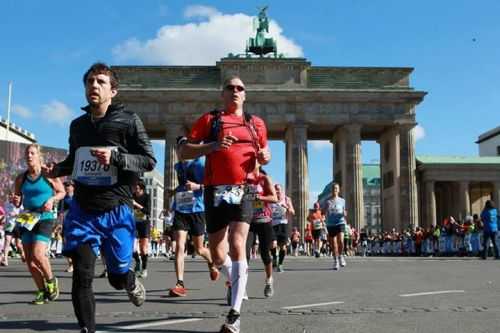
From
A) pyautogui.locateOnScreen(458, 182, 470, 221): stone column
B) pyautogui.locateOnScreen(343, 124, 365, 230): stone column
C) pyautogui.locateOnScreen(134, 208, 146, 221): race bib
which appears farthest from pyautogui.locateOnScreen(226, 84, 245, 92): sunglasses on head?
pyautogui.locateOnScreen(458, 182, 470, 221): stone column

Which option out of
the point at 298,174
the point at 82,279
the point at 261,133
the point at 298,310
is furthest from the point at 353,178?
the point at 82,279

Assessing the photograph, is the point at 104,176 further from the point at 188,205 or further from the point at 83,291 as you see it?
the point at 188,205

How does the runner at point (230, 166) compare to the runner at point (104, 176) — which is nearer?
the runner at point (104, 176)

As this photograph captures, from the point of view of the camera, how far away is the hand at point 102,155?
4.78 m

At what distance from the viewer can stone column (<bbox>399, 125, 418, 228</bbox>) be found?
193ft

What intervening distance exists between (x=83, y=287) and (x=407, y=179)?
56680 millimetres

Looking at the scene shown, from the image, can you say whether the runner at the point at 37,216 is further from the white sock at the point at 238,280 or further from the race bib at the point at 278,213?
the race bib at the point at 278,213

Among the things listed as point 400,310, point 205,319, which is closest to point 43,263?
point 205,319

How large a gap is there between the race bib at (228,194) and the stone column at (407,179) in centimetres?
5422

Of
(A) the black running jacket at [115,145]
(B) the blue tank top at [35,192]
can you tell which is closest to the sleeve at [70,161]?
(A) the black running jacket at [115,145]

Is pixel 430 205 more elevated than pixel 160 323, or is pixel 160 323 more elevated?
pixel 430 205

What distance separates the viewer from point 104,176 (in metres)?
4.97

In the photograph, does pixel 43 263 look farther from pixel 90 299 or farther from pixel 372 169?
pixel 372 169

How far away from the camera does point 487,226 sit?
24.4 metres
